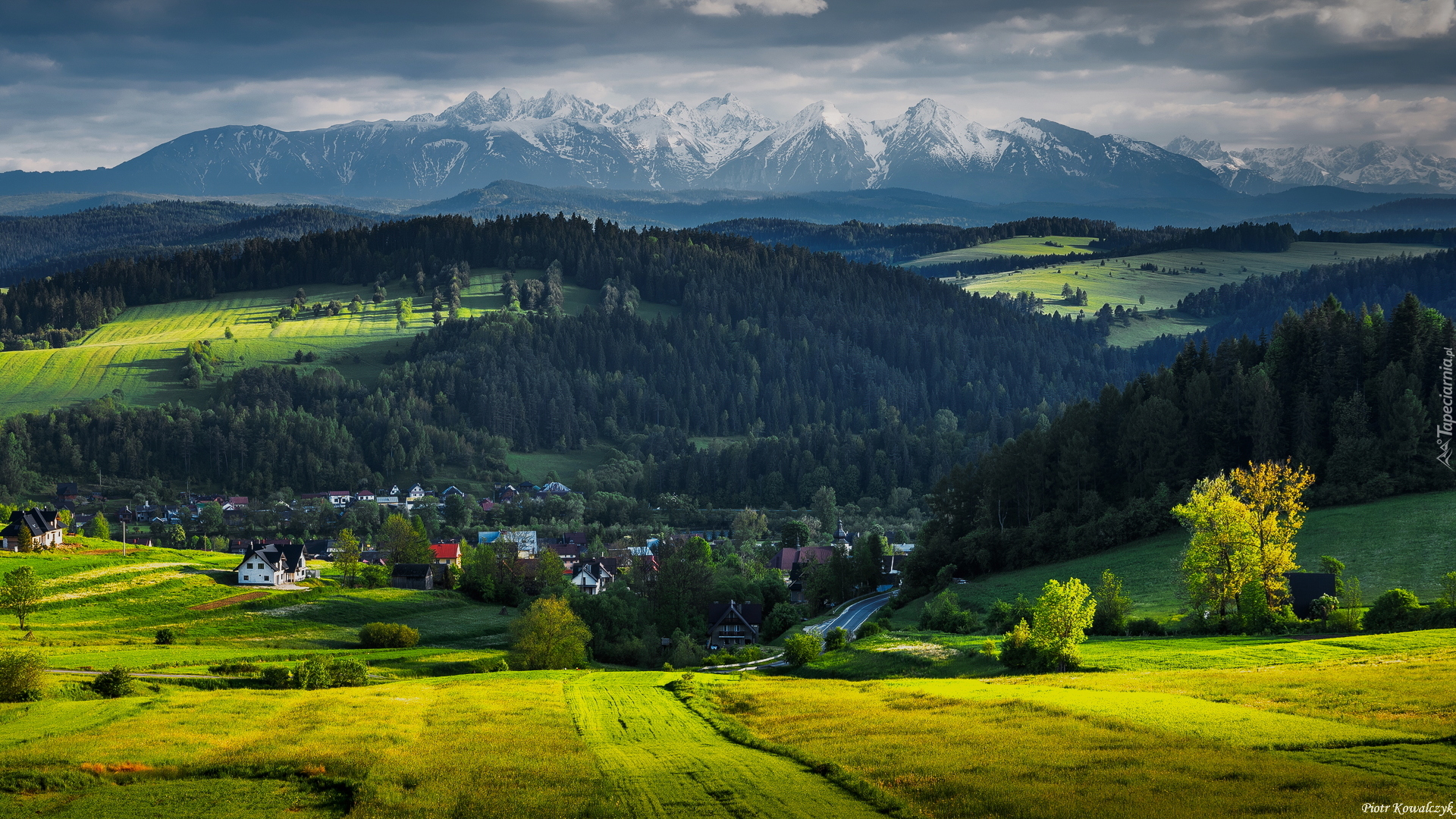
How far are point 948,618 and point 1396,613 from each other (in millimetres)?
26517

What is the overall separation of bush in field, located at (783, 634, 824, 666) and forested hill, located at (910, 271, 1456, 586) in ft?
113

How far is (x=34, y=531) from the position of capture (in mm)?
113688

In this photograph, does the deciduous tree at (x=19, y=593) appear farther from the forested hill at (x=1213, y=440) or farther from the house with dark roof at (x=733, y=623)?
the forested hill at (x=1213, y=440)

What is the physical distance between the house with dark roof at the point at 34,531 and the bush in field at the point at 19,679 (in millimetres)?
73695

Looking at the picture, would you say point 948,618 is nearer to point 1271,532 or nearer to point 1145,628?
point 1145,628

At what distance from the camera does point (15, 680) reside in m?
47.5

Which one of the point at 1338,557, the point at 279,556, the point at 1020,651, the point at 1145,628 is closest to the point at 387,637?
the point at 279,556

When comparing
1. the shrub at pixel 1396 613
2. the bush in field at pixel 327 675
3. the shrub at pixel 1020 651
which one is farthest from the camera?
the bush in field at pixel 327 675

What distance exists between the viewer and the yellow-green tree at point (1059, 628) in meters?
51.5

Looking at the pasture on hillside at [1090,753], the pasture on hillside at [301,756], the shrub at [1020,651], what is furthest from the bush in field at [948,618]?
the pasture on hillside at [301,756]

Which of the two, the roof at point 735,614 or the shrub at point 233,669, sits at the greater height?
the shrub at point 233,669

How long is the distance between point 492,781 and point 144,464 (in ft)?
607

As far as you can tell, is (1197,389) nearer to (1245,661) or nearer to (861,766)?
(1245,661)

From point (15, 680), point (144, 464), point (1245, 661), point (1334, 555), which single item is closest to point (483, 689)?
point (15, 680)
